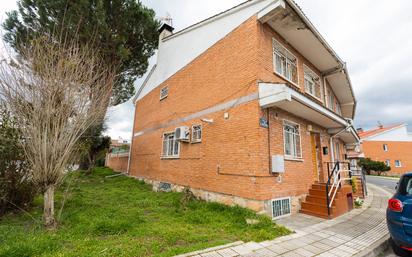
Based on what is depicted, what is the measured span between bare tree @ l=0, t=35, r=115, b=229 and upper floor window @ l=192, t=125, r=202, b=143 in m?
4.56

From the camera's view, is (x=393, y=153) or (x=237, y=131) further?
(x=393, y=153)

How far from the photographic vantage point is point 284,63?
27.9 feet

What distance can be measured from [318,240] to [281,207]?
1.94 meters

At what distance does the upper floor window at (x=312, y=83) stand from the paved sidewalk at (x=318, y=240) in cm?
593

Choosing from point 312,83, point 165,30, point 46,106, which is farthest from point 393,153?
point 46,106

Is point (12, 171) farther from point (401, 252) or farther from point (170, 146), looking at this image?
point (401, 252)

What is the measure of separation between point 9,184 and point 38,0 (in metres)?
10.2

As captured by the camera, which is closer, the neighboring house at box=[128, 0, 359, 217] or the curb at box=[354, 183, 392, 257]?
the curb at box=[354, 183, 392, 257]

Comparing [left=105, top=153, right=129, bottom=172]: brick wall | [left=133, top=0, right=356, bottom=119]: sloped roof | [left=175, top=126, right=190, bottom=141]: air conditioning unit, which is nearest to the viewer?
[left=133, top=0, right=356, bottom=119]: sloped roof

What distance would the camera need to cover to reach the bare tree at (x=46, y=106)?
4918 mm

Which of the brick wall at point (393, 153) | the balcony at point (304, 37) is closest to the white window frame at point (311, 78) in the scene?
the balcony at point (304, 37)

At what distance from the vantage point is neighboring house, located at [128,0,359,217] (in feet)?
21.4

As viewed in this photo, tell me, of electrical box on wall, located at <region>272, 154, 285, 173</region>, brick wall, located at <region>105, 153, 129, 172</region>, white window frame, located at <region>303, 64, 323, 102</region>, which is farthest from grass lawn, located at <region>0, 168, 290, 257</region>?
brick wall, located at <region>105, 153, 129, 172</region>

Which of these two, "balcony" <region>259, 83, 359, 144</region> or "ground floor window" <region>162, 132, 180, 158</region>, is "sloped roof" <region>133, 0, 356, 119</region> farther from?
"ground floor window" <region>162, 132, 180, 158</region>
